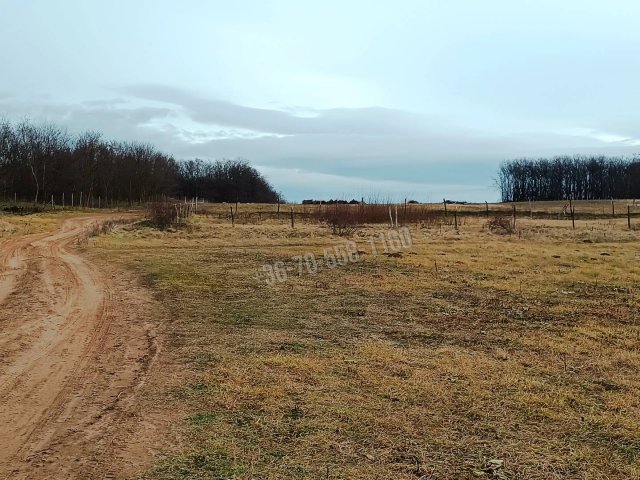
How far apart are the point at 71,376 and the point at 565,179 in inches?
4309

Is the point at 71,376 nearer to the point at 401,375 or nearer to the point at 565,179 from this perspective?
the point at 401,375

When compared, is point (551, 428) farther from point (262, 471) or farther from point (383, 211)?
point (383, 211)

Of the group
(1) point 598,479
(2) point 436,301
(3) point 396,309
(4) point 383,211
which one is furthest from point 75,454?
(4) point 383,211

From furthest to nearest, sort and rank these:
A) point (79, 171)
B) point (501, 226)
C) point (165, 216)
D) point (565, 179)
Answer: point (565, 179), point (79, 171), point (501, 226), point (165, 216)

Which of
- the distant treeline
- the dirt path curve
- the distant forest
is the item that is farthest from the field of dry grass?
the distant treeline

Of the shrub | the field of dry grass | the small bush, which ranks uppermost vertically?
the small bush

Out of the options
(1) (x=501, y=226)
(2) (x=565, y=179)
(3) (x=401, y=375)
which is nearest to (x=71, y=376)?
(3) (x=401, y=375)

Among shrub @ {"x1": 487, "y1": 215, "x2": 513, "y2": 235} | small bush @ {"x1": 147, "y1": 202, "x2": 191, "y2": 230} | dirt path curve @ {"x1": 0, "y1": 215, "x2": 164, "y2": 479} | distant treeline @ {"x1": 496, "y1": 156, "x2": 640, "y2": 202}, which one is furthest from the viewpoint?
distant treeline @ {"x1": 496, "y1": 156, "x2": 640, "y2": 202}

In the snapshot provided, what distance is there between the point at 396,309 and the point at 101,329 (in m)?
4.44

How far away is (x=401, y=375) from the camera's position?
517 cm

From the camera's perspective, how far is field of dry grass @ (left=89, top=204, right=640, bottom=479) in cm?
344

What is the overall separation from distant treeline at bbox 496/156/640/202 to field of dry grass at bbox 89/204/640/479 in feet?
316

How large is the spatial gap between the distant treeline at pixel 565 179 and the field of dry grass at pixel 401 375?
3788 inches

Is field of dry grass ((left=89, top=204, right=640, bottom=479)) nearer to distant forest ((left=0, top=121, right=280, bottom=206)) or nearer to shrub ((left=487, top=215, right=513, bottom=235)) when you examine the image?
shrub ((left=487, top=215, right=513, bottom=235))
